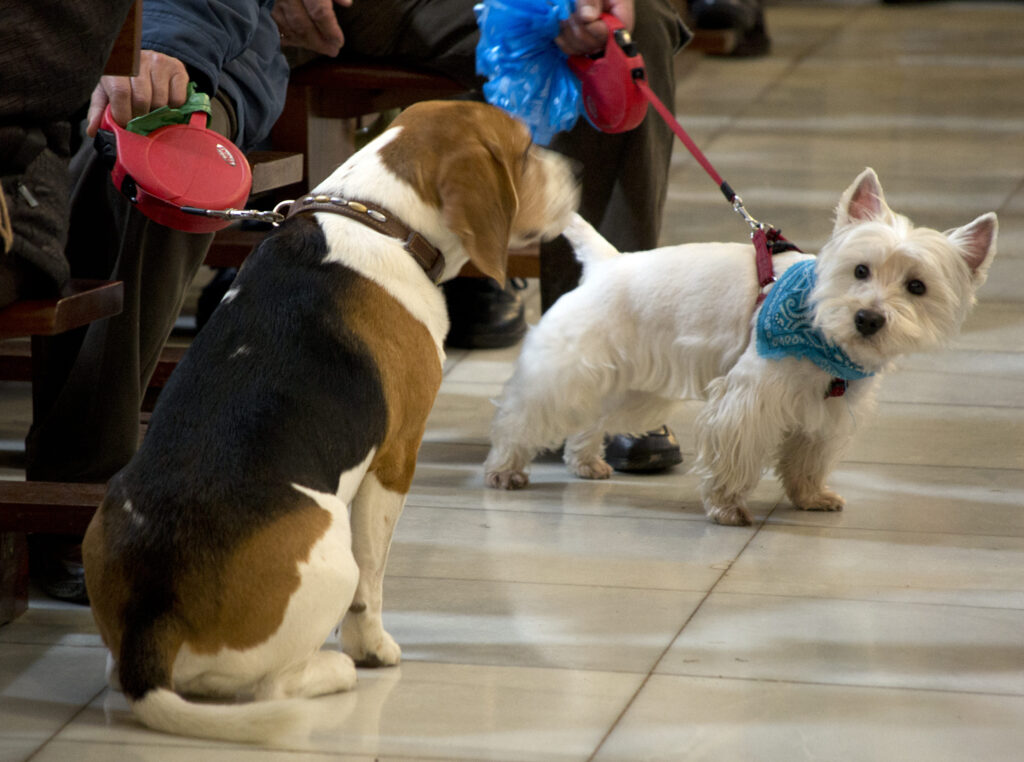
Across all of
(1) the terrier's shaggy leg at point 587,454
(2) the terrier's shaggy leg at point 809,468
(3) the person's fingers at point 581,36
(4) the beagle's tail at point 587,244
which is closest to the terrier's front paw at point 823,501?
(2) the terrier's shaggy leg at point 809,468

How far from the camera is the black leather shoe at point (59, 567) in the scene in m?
2.97

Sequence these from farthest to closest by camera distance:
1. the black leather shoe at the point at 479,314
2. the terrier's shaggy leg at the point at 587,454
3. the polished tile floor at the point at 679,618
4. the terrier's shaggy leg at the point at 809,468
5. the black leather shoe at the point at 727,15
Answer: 1. the black leather shoe at the point at 727,15
2. the black leather shoe at the point at 479,314
3. the terrier's shaggy leg at the point at 587,454
4. the terrier's shaggy leg at the point at 809,468
5. the polished tile floor at the point at 679,618

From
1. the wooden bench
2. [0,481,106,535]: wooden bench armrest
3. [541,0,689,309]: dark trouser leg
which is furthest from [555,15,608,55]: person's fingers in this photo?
Result: [0,481,106,535]: wooden bench armrest

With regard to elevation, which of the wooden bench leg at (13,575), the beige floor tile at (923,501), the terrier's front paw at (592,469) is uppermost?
the wooden bench leg at (13,575)

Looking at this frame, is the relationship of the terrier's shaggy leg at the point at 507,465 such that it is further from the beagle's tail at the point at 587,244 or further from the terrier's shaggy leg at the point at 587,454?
the beagle's tail at the point at 587,244

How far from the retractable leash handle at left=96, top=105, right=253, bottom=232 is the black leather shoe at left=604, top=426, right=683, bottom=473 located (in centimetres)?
146

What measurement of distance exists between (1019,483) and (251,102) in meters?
2.16

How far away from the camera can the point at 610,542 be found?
3.34m

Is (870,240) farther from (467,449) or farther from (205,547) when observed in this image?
(205,547)

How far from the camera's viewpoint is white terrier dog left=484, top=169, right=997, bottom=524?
3.20m

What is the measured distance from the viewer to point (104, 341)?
3086mm

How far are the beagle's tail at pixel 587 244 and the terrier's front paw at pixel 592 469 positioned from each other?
0.52 metres

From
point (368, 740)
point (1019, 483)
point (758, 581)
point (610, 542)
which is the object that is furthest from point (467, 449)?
point (368, 740)

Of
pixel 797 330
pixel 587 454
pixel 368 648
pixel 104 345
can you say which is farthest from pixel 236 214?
pixel 587 454
